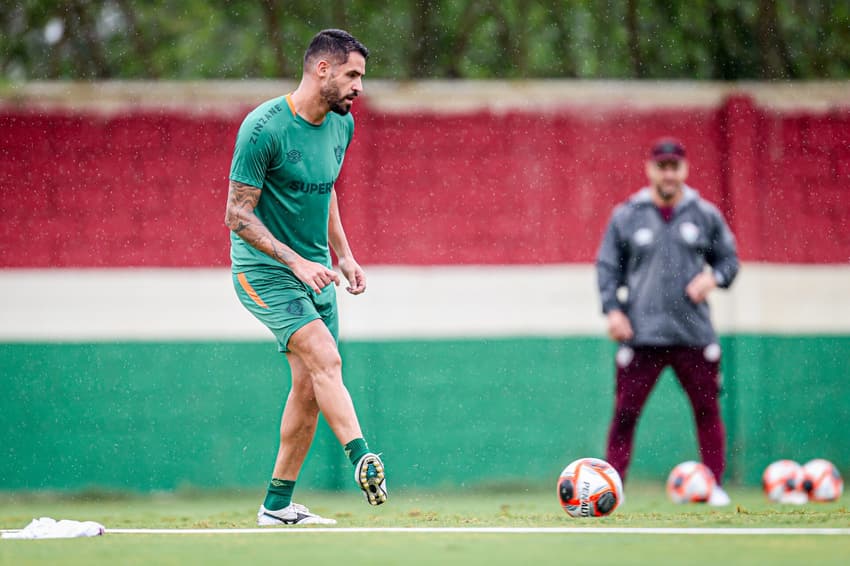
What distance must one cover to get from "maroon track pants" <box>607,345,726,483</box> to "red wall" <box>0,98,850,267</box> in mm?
2035

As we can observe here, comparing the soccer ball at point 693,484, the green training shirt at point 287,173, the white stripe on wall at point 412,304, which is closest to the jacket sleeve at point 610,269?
the soccer ball at point 693,484

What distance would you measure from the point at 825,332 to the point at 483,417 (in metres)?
2.55

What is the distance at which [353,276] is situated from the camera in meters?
6.48

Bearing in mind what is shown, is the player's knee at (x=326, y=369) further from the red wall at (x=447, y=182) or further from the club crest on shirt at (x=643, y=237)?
the red wall at (x=447, y=182)

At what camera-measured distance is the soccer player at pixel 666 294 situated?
7.95 metres

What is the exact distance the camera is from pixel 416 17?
10.2 m

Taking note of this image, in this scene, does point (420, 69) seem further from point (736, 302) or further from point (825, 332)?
point (825, 332)

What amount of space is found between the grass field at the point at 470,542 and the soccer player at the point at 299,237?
1.70 feet

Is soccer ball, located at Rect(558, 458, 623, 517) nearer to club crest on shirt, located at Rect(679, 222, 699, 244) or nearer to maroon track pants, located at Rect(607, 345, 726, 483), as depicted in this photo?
maroon track pants, located at Rect(607, 345, 726, 483)

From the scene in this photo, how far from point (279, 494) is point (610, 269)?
8.64ft

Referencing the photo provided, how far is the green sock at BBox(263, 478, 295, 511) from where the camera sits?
20.9ft

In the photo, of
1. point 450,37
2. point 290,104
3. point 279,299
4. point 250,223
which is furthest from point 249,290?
point 450,37

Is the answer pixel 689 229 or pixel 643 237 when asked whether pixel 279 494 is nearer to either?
pixel 643 237

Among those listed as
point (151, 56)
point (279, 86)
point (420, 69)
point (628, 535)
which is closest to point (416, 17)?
point (420, 69)
